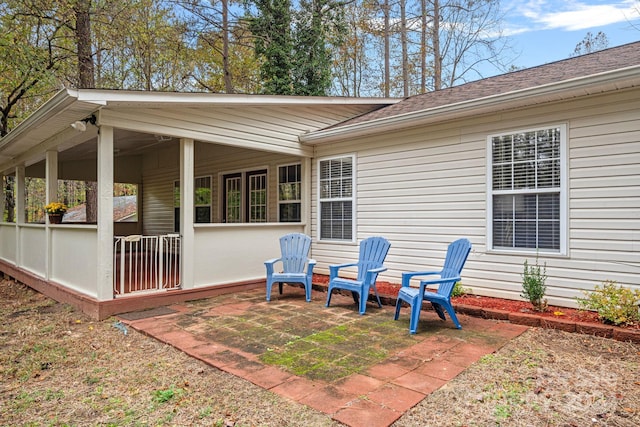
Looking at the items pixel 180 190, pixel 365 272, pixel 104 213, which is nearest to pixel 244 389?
pixel 365 272

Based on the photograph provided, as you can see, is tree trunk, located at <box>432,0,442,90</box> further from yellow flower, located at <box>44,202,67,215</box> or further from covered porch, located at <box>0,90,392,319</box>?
yellow flower, located at <box>44,202,67,215</box>

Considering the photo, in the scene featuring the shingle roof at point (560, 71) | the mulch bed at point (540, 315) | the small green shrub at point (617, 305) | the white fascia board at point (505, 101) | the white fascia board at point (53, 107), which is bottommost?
the mulch bed at point (540, 315)

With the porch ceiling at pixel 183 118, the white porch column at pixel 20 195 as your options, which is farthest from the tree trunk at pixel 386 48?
the white porch column at pixel 20 195

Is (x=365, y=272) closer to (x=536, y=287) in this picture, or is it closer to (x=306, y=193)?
(x=536, y=287)

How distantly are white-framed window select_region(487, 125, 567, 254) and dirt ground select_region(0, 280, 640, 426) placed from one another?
116 cm

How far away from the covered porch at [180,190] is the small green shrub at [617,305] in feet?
14.6

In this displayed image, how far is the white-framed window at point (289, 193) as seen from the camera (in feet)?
25.0

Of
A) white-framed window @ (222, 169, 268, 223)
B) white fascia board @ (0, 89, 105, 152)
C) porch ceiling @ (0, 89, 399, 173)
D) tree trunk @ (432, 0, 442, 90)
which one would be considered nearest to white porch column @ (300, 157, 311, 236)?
porch ceiling @ (0, 89, 399, 173)

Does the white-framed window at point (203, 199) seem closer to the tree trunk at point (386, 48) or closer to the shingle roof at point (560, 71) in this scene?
the shingle roof at point (560, 71)

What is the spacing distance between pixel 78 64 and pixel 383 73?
10852mm

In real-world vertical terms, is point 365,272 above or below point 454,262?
below

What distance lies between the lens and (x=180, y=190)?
17.5 feet

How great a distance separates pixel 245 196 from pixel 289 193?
144 centimetres

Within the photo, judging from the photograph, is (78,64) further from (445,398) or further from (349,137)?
(445,398)
